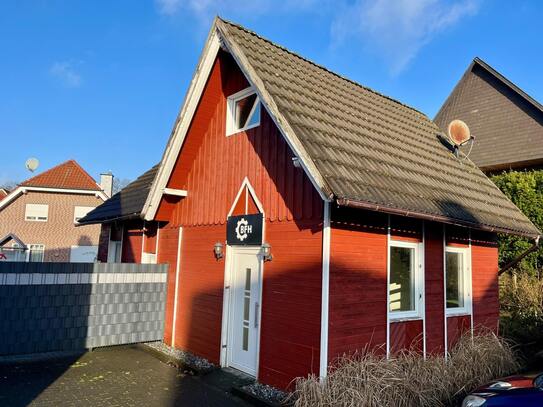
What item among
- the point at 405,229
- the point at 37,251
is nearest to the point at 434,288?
the point at 405,229

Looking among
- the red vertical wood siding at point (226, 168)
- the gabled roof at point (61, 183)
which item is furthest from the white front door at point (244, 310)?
the gabled roof at point (61, 183)

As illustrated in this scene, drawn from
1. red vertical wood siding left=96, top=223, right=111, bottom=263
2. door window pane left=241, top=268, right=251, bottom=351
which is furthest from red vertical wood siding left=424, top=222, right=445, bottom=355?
red vertical wood siding left=96, top=223, right=111, bottom=263

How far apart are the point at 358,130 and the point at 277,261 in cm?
288

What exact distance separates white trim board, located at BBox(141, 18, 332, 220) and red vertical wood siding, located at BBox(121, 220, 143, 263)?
187cm

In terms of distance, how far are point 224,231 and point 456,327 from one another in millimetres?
4705

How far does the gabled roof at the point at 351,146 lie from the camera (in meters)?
5.84

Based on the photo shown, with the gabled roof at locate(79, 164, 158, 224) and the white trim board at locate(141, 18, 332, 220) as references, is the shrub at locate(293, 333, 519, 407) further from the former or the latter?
the gabled roof at locate(79, 164, 158, 224)

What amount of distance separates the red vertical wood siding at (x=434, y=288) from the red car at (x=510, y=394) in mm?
2636

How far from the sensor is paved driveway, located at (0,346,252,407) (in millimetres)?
5938

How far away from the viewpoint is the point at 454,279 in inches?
317

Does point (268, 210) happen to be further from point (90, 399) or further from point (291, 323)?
point (90, 399)

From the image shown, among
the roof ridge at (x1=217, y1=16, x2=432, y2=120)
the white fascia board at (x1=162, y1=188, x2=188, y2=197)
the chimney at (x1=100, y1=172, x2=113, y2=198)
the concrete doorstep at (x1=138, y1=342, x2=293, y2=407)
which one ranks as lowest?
the concrete doorstep at (x1=138, y1=342, x2=293, y2=407)

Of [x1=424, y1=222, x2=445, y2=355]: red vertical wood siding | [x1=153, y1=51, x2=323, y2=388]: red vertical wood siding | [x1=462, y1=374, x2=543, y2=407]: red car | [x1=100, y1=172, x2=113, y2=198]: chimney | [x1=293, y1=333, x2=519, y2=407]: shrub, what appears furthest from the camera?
[x1=100, y1=172, x2=113, y2=198]: chimney

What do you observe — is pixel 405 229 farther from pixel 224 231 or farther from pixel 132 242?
pixel 132 242
